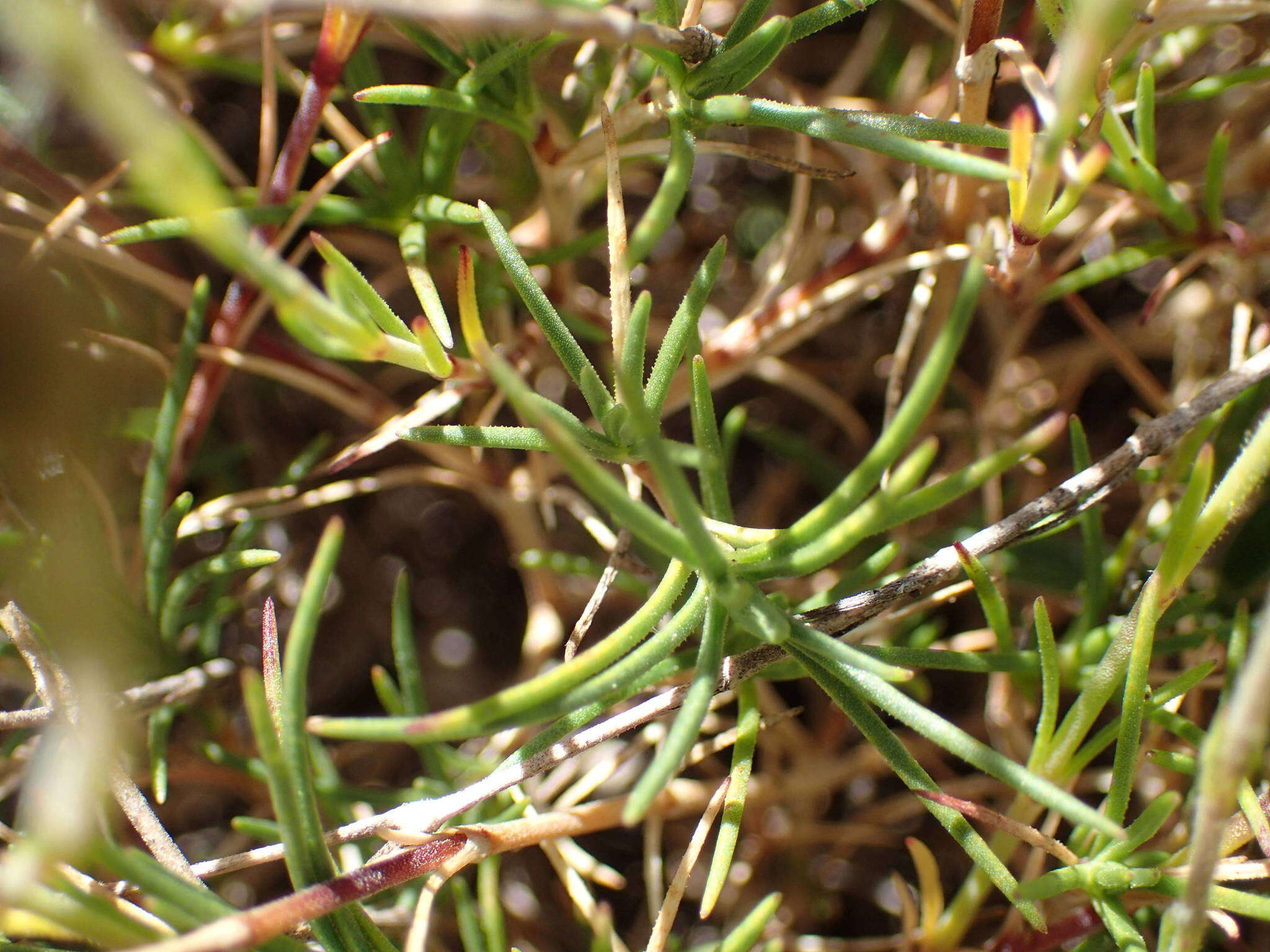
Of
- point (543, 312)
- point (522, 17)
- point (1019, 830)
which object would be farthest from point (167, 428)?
point (1019, 830)

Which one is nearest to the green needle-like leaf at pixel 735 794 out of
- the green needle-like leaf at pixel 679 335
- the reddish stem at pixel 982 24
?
the green needle-like leaf at pixel 679 335

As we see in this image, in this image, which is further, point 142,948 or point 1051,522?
point 1051,522

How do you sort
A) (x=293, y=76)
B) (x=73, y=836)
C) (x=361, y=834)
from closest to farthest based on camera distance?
(x=73, y=836)
(x=361, y=834)
(x=293, y=76)

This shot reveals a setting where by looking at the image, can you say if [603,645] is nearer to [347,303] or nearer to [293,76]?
[347,303]

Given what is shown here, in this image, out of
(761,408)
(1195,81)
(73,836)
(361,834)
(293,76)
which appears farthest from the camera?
(761,408)

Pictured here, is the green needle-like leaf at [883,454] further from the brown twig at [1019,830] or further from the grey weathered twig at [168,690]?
the grey weathered twig at [168,690]

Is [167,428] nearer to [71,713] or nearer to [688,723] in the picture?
[71,713]

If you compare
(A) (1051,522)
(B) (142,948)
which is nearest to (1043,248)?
(A) (1051,522)

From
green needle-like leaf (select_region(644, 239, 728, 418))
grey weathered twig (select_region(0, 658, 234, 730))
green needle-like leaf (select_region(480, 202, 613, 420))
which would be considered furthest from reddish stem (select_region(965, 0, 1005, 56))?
grey weathered twig (select_region(0, 658, 234, 730))
